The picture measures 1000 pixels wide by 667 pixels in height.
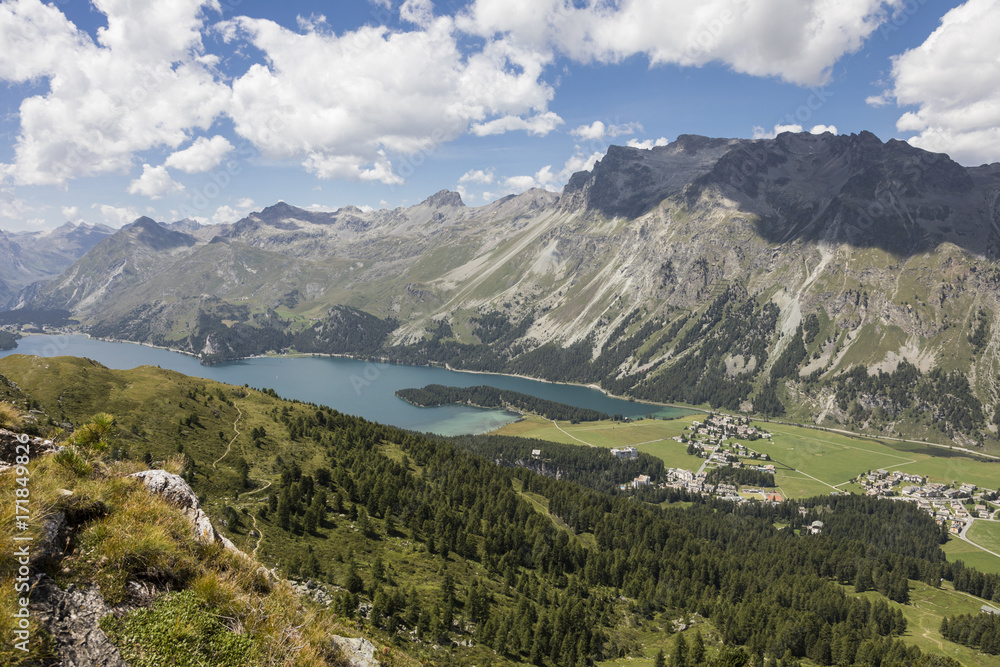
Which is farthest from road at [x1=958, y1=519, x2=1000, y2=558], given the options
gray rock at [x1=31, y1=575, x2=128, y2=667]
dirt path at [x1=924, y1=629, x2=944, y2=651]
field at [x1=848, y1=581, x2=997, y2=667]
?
gray rock at [x1=31, y1=575, x2=128, y2=667]

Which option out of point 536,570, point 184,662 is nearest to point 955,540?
point 536,570

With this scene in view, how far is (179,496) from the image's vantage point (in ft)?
45.4

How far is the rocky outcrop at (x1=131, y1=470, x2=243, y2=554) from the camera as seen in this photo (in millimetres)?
13109

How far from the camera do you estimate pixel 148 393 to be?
67188 millimetres

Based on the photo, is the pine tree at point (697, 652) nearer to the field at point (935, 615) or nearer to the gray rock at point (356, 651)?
the field at point (935, 615)

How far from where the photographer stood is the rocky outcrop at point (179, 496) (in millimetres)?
13109

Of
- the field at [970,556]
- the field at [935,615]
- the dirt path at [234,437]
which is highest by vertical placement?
the dirt path at [234,437]

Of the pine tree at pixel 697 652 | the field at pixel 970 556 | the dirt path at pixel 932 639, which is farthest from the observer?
the field at pixel 970 556

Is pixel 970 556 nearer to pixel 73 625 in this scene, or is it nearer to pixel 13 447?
pixel 73 625

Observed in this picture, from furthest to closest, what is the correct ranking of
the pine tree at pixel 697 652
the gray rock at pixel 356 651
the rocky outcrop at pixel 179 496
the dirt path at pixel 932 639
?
1. the dirt path at pixel 932 639
2. the pine tree at pixel 697 652
3. the rocky outcrop at pixel 179 496
4. the gray rock at pixel 356 651

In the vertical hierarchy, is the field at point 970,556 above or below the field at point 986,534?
below

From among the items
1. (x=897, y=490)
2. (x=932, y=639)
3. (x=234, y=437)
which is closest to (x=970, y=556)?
(x=897, y=490)

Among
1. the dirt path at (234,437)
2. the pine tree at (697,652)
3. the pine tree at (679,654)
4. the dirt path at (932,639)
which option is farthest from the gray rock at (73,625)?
the dirt path at (932,639)

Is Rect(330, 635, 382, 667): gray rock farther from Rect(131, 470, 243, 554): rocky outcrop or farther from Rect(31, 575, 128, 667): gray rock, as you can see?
Rect(31, 575, 128, 667): gray rock
